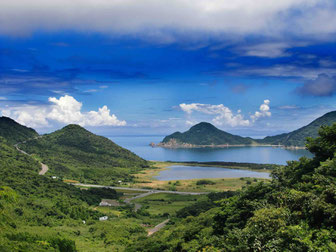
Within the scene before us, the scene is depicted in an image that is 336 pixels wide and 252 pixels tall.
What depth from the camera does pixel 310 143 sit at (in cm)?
3228

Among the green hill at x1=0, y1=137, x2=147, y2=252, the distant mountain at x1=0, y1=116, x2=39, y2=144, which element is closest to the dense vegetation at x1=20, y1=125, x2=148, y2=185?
the distant mountain at x1=0, y1=116, x2=39, y2=144

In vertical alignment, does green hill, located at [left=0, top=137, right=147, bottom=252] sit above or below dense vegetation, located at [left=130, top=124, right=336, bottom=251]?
below

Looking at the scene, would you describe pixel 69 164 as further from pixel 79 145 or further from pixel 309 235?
pixel 309 235

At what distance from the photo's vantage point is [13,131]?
15462 cm

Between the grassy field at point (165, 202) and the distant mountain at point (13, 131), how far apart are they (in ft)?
301

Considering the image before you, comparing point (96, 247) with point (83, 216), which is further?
point (83, 216)

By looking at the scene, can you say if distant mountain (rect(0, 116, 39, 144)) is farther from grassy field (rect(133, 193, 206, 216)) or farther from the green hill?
grassy field (rect(133, 193, 206, 216))

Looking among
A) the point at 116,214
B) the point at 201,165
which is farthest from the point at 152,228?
the point at 201,165

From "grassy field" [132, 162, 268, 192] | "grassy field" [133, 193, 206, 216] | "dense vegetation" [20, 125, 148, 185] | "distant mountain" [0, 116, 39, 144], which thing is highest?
"distant mountain" [0, 116, 39, 144]

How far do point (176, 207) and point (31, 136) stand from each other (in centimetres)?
12329

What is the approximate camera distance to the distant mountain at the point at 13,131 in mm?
145250

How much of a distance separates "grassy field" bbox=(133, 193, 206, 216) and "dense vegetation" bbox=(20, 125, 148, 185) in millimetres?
29733

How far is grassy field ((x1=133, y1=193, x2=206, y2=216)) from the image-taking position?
215ft

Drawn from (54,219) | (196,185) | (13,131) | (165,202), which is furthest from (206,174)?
(13,131)
